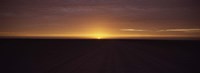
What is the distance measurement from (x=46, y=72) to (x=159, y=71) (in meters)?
4.16

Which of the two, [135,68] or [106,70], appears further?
[135,68]

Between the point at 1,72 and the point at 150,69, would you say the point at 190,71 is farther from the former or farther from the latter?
the point at 1,72

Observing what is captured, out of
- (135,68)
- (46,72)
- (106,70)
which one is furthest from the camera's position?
(135,68)

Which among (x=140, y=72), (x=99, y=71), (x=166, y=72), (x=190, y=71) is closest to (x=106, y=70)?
(x=99, y=71)

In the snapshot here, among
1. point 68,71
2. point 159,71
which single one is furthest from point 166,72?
point 68,71

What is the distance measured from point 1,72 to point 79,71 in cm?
285

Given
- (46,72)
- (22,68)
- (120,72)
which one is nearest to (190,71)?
(120,72)

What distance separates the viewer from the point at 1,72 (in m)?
13.8

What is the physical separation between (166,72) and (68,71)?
3.58 meters

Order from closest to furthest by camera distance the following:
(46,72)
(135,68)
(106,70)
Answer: (46,72)
(106,70)
(135,68)

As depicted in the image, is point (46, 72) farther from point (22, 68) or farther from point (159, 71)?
point (159, 71)

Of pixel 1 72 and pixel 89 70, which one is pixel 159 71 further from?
pixel 1 72

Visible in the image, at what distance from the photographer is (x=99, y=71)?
14141mm

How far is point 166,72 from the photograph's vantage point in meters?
13.7
